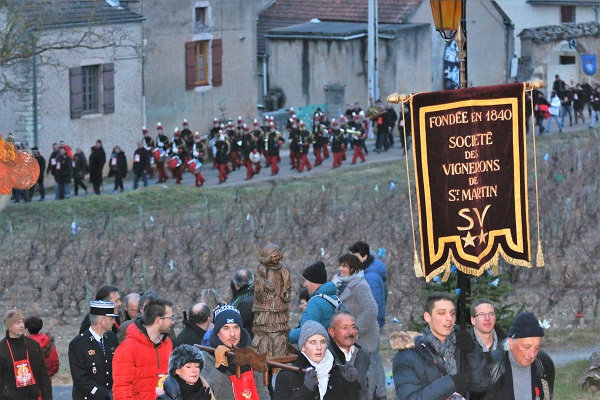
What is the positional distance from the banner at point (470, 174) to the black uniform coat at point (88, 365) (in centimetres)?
253

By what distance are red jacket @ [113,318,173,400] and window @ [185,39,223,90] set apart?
110 feet

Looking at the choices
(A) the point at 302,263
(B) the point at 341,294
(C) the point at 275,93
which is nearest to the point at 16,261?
(A) the point at 302,263

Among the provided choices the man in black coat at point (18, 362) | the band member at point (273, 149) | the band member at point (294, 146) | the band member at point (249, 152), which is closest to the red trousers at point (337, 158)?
the band member at point (294, 146)

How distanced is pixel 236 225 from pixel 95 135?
12138 mm

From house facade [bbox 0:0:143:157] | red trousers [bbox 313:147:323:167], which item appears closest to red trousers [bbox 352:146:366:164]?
red trousers [bbox 313:147:323:167]

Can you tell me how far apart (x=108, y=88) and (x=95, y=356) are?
28.6m

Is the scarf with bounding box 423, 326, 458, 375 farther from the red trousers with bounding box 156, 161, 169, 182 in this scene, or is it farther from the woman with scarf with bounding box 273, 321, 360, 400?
the red trousers with bounding box 156, 161, 169, 182

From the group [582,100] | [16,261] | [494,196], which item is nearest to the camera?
[494,196]

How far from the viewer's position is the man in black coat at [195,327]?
37.4 feet

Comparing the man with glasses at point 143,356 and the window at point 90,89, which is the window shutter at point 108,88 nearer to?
the window at point 90,89

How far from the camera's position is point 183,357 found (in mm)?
10016

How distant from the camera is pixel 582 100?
155ft

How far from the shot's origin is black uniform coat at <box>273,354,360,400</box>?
10094 mm

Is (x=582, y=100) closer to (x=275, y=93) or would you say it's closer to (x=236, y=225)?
(x=275, y=93)
